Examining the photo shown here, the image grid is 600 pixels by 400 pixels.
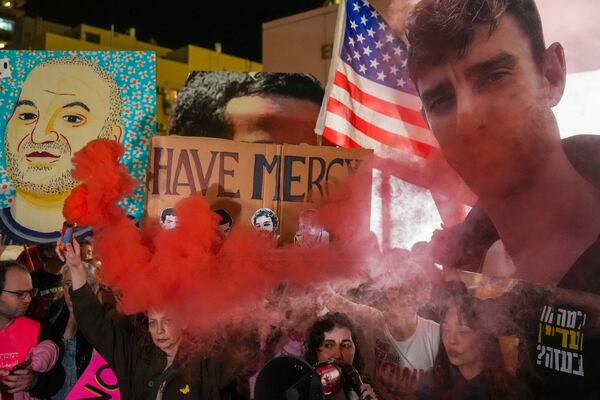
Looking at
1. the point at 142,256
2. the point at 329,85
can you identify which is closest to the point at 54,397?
the point at 142,256

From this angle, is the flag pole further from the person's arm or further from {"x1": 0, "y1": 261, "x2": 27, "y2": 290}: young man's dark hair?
{"x1": 0, "y1": 261, "x2": 27, "y2": 290}: young man's dark hair

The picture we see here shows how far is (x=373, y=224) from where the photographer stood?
11.6 ft

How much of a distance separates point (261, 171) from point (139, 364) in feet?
4.69

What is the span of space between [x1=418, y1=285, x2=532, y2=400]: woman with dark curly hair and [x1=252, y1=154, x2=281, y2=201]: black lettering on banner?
132cm

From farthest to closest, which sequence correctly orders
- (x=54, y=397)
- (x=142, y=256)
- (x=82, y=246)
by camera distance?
(x=82, y=246)
(x=54, y=397)
(x=142, y=256)

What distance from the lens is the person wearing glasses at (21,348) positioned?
3.34m

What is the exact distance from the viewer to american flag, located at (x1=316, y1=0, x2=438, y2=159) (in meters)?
3.85

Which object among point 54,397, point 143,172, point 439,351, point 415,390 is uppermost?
point 143,172

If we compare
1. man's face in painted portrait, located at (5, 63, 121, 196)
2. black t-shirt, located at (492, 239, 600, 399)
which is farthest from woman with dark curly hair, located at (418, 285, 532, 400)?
man's face in painted portrait, located at (5, 63, 121, 196)

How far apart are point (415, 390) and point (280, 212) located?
1.38 meters

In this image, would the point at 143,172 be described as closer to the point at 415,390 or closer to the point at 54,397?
the point at 54,397

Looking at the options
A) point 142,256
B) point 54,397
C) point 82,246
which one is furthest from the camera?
point 82,246

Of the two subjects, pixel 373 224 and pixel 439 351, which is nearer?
pixel 439 351

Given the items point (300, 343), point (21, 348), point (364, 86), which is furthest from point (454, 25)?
point (21, 348)
